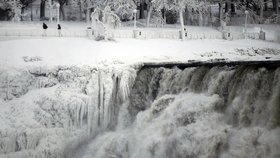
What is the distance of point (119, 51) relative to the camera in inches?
899

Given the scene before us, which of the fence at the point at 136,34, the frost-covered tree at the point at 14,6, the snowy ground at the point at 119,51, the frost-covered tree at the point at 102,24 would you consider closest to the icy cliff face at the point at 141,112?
the snowy ground at the point at 119,51

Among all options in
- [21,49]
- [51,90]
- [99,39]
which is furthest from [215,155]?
[99,39]

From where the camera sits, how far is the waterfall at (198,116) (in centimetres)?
1248

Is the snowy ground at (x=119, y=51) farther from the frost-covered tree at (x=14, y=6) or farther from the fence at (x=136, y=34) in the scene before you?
the frost-covered tree at (x=14, y=6)

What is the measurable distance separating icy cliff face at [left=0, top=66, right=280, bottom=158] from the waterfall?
0.03m

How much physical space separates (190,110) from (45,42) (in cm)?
1084

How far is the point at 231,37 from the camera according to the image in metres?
30.8

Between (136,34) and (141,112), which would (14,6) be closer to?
(136,34)

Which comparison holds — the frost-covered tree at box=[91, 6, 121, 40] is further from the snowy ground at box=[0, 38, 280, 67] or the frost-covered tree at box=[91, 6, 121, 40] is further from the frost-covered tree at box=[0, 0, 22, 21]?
the frost-covered tree at box=[0, 0, 22, 21]

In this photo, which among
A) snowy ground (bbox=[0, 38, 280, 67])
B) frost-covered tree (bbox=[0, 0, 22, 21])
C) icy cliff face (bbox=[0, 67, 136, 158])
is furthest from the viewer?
frost-covered tree (bbox=[0, 0, 22, 21])

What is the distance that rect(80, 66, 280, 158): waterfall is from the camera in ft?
40.9

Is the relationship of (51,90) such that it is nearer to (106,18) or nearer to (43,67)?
(43,67)

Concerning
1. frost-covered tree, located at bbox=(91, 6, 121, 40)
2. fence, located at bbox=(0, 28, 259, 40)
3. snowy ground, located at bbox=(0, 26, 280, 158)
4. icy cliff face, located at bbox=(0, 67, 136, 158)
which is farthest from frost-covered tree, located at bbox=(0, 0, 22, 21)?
icy cliff face, located at bbox=(0, 67, 136, 158)

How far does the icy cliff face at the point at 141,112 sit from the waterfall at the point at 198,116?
26 mm
